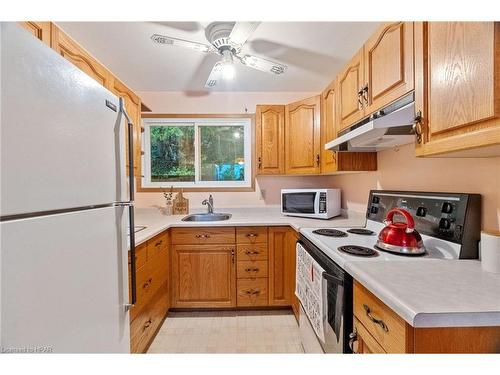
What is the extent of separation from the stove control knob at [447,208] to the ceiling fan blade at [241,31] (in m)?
1.32

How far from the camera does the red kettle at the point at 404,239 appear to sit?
43.0 inches

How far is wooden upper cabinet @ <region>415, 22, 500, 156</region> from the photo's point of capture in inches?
27.2

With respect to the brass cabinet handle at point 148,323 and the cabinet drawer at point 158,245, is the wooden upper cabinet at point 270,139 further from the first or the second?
the brass cabinet handle at point 148,323

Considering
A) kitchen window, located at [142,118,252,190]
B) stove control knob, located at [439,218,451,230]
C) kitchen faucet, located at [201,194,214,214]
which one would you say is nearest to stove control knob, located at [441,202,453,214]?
stove control knob, located at [439,218,451,230]

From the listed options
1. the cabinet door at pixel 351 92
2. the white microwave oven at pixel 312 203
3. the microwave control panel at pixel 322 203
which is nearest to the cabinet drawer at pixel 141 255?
the white microwave oven at pixel 312 203

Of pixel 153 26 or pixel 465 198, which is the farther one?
pixel 153 26

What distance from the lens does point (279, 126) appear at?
240 cm

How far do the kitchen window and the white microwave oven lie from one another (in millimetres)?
581

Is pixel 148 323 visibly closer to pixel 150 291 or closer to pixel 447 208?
pixel 150 291

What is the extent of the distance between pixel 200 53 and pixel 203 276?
194 cm

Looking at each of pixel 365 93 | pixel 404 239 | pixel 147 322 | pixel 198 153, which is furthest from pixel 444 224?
pixel 198 153
